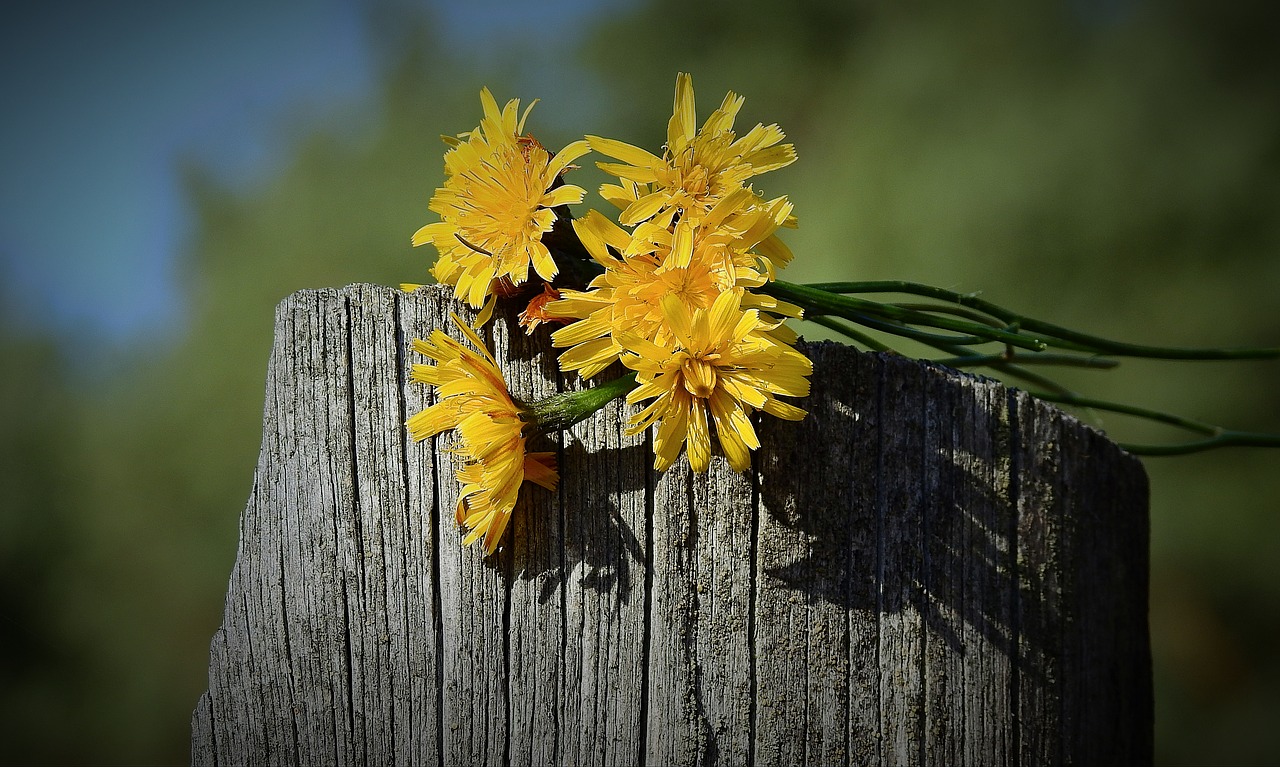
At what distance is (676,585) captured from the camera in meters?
0.90

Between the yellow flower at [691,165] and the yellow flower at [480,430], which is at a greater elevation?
the yellow flower at [691,165]

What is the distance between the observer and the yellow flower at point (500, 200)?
0.87 m

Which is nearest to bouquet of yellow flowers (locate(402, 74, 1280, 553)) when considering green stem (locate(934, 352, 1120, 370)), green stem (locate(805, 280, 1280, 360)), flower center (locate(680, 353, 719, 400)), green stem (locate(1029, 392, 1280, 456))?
flower center (locate(680, 353, 719, 400))

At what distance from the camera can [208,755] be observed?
103 cm

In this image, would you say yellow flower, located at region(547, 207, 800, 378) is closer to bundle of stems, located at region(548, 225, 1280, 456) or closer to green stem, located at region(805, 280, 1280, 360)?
bundle of stems, located at region(548, 225, 1280, 456)

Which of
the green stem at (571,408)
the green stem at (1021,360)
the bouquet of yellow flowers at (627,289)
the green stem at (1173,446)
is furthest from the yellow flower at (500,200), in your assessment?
the green stem at (1173,446)

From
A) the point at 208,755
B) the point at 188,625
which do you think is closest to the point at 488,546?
the point at 208,755

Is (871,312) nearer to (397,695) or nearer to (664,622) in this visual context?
(664,622)

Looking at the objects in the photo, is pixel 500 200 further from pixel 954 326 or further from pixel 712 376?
pixel 954 326

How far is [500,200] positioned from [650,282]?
0.72 ft

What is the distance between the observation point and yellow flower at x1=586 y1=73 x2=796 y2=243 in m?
0.83

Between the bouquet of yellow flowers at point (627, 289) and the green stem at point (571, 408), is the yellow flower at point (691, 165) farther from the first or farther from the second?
the green stem at point (571, 408)

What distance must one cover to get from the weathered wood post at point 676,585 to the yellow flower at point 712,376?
0.11 metres

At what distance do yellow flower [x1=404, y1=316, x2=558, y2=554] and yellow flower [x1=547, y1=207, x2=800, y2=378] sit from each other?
0.33 feet
